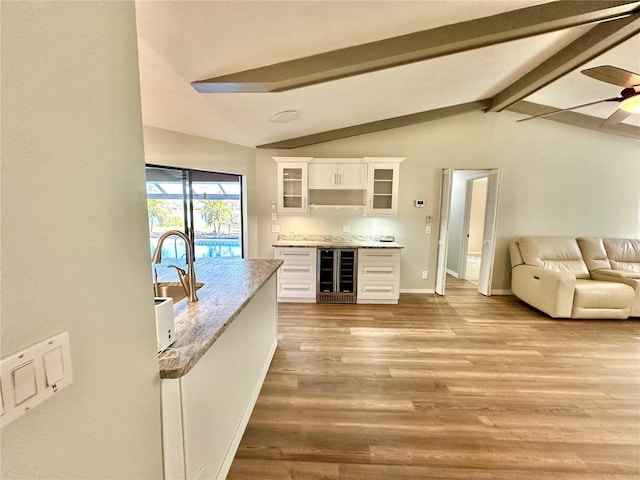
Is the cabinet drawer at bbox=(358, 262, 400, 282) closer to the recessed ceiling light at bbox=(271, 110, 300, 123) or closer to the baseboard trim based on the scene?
the recessed ceiling light at bbox=(271, 110, 300, 123)

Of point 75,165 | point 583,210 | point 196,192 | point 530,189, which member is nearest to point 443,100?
point 530,189

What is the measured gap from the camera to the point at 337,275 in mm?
4086

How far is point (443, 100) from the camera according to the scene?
374cm

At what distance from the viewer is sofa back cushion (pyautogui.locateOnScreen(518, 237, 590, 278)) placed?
4086mm

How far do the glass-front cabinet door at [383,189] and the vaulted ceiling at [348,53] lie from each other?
35.1 inches

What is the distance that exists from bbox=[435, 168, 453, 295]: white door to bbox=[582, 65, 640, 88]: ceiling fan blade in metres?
2.12

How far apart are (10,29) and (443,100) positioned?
13.9ft

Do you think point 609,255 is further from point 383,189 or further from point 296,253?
point 296,253

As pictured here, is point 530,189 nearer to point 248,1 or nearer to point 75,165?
point 248,1

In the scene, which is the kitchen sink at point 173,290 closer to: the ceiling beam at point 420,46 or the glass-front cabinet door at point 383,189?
the ceiling beam at point 420,46

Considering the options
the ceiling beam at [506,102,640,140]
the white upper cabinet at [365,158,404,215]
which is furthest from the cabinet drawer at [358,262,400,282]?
the ceiling beam at [506,102,640,140]

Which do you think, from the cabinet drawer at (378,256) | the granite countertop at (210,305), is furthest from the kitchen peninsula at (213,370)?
the cabinet drawer at (378,256)

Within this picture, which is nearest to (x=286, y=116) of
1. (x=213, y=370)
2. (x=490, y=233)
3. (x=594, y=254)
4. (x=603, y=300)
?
(x=213, y=370)

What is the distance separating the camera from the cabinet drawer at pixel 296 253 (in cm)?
403
